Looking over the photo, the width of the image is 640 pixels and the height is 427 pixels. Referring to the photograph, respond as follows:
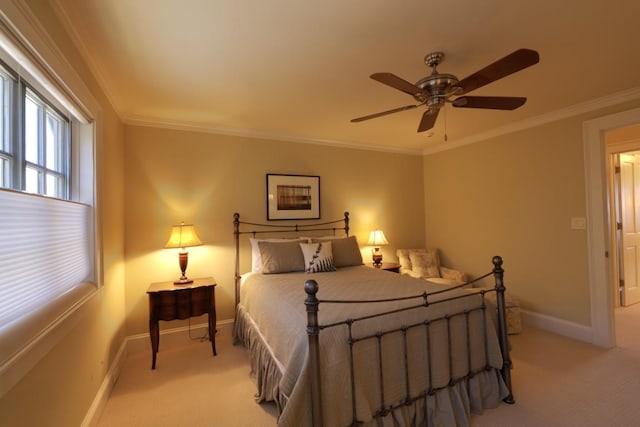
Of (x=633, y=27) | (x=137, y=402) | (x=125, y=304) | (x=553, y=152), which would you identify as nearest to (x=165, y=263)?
(x=125, y=304)

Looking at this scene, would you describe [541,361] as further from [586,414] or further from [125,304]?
[125,304]

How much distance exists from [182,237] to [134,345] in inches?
48.7

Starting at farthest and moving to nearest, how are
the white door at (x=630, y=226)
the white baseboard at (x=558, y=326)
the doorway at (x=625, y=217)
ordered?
1. the white door at (x=630, y=226)
2. the doorway at (x=625, y=217)
3. the white baseboard at (x=558, y=326)

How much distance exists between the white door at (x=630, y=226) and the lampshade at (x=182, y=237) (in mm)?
5656

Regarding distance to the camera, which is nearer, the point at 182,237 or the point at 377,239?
the point at 182,237

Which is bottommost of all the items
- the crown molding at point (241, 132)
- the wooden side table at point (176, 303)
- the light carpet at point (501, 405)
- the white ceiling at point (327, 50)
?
the light carpet at point (501, 405)

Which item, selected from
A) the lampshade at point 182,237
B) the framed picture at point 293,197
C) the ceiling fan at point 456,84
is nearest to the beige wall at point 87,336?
the lampshade at point 182,237

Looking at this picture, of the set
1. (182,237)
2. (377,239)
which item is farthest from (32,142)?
(377,239)

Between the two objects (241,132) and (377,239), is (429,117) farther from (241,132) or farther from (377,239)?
(241,132)

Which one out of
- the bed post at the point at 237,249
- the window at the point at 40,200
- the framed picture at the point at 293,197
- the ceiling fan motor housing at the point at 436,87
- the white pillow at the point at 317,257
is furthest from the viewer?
the framed picture at the point at 293,197

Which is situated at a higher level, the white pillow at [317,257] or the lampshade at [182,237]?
the lampshade at [182,237]

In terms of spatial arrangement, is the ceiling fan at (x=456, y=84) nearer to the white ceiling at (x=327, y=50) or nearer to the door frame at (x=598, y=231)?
the white ceiling at (x=327, y=50)

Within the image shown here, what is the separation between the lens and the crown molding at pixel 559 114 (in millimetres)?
2713

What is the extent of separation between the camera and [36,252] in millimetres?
1330
